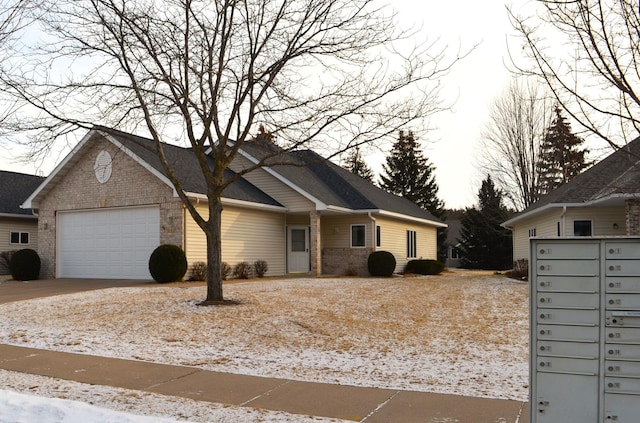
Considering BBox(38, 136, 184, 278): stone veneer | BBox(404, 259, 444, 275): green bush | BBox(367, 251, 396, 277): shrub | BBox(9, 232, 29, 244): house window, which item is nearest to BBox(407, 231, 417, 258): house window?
BBox(404, 259, 444, 275): green bush

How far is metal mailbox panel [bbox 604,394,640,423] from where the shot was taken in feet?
15.1

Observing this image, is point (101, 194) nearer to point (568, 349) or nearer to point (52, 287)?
point (52, 287)

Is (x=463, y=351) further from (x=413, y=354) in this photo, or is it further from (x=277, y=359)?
(x=277, y=359)

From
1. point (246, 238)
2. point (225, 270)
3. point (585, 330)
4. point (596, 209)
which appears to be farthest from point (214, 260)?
point (596, 209)

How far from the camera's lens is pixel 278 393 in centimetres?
672

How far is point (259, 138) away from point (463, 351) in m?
6.88

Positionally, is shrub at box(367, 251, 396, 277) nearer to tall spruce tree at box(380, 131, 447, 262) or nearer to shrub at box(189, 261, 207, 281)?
shrub at box(189, 261, 207, 281)

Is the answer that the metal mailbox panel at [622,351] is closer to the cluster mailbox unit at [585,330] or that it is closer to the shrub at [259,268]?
the cluster mailbox unit at [585,330]

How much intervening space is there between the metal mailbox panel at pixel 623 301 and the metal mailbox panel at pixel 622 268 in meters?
0.17

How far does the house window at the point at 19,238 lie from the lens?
2819cm

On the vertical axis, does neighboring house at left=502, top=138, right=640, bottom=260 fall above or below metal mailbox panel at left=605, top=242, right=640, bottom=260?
above

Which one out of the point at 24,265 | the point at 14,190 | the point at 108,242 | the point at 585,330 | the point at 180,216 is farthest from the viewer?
the point at 14,190

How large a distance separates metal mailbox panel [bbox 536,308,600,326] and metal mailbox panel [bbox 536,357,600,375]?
0.30 m

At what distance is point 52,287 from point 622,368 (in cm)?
1779
